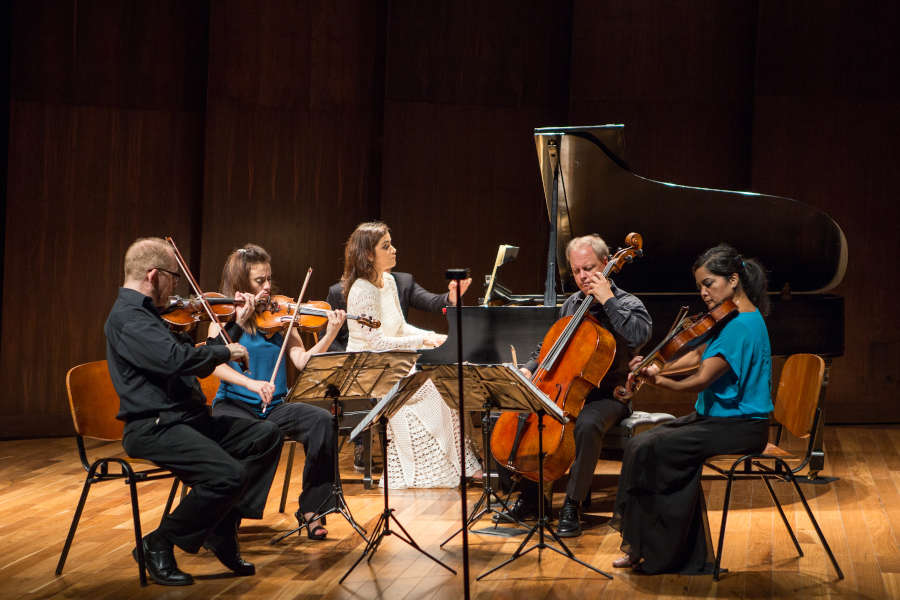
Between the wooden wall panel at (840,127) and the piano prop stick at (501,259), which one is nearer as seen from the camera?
the piano prop stick at (501,259)

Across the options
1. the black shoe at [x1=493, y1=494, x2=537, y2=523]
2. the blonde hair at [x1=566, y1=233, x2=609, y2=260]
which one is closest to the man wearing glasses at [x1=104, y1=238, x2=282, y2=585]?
the black shoe at [x1=493, y1=494, x2=537, y2=523]

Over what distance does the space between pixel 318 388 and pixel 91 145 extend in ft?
11.4

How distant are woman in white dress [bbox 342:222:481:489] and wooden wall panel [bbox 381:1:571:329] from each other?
179 cm

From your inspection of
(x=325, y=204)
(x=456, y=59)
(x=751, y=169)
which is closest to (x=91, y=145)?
(x=325, y=204)

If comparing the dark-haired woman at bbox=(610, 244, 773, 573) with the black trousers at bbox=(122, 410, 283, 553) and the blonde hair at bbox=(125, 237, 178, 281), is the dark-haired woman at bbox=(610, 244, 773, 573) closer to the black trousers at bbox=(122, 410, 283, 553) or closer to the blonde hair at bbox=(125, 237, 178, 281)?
the black trousers at bbox=(122, 410, 283, 553)

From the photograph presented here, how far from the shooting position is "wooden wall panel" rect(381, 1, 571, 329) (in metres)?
6.53

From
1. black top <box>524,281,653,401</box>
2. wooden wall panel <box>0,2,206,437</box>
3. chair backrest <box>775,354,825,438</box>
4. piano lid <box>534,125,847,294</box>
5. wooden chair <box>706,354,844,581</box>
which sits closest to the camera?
wooden chair <box>706,354,844,581</box>

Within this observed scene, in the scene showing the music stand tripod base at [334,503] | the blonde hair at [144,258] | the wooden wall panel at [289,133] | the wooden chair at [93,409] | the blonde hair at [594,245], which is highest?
the wooden wall panel at [289,133]

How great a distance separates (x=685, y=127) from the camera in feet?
21.8

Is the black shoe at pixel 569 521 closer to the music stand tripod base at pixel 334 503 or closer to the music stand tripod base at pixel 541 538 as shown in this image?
the music stand tripod base at pixel 541 538

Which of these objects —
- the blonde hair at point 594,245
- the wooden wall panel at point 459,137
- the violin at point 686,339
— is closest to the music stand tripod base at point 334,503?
the violin at point 686,339

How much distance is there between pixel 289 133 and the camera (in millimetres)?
6328

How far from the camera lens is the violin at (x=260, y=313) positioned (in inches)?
140

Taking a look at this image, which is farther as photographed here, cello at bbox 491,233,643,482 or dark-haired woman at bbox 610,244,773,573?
Result: cello at bbox 491,233,643,482
